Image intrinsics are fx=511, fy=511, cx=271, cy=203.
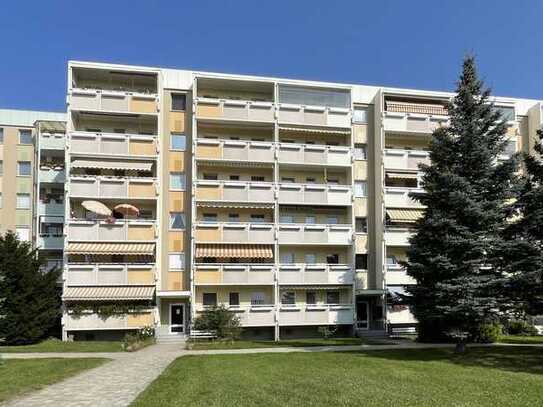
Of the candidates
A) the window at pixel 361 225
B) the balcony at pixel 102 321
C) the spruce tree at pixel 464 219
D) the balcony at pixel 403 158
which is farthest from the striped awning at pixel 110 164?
the spruce tree at pixel 464 219

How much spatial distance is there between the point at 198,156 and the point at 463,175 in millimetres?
19363

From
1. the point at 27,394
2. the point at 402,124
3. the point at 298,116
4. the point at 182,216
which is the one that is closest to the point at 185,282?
the point at 182,216

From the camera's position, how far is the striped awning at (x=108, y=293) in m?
33.1

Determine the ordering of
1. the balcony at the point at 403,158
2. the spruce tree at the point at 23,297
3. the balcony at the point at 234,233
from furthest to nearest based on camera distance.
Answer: the balcony at the point at 403,158 → the balcony at the point at 234,233 → the spruce tree at the point at 23,297

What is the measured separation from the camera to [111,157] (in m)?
36.2

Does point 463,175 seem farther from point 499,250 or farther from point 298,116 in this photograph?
point 298,116

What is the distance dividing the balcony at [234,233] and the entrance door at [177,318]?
5.18 metres

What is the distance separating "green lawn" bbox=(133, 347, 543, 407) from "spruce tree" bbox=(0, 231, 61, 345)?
529 inches

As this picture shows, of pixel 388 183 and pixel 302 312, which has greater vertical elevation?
pixel 388 183

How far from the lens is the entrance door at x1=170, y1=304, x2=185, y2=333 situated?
1437 inches

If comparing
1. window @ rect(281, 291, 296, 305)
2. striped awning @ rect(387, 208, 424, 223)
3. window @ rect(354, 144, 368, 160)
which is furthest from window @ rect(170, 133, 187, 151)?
striped awning @ rect(387, 208, 424, 223)

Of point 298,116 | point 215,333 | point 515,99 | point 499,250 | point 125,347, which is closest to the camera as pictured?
point 499,250

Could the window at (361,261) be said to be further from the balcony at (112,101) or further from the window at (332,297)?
the balcony at (112,101)

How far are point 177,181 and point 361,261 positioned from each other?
15.3m
